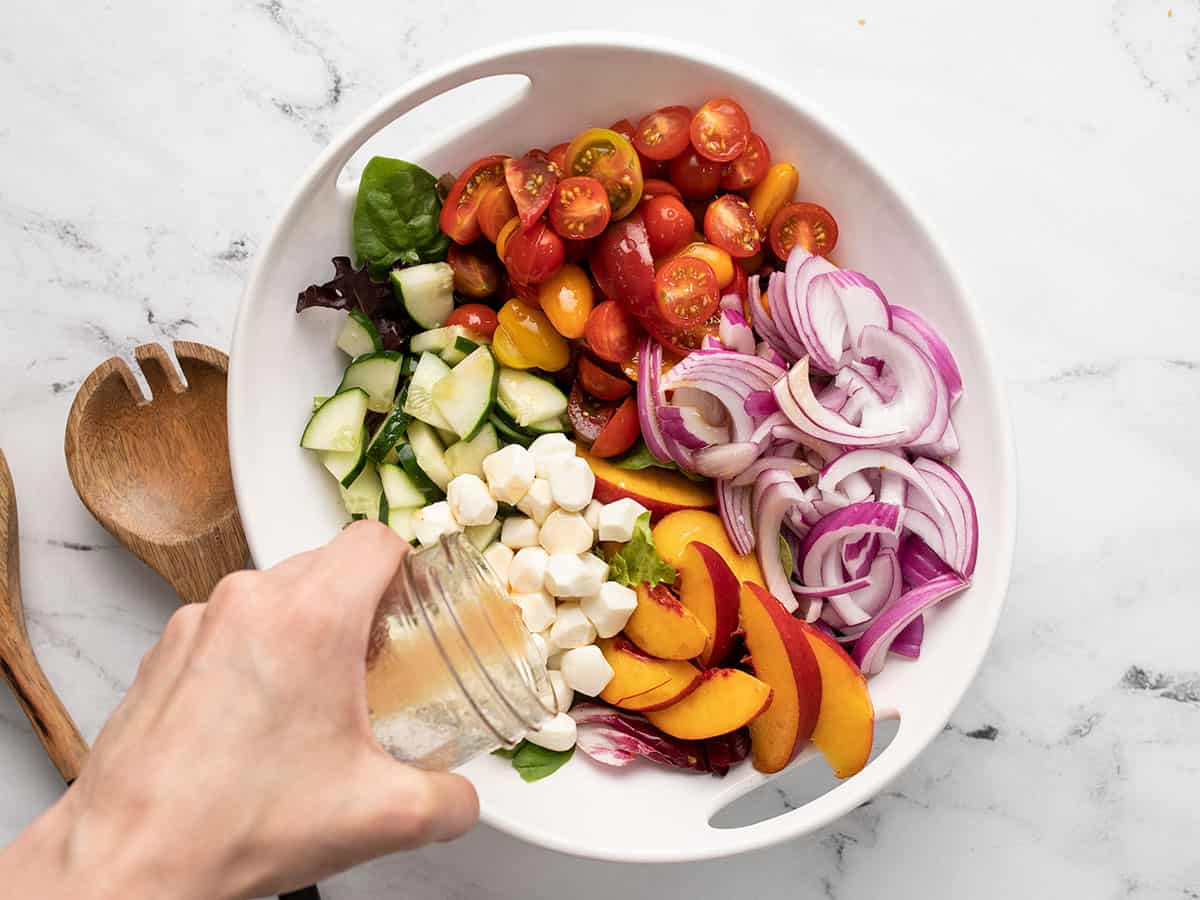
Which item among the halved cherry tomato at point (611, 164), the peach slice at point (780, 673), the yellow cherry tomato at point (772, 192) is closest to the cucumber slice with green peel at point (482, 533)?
the peach slice at point (780, 673)

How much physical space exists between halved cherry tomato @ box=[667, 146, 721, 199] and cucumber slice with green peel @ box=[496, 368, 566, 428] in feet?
1.20

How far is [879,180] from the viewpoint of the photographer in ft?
5.13

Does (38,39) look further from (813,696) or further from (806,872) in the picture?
(806,872)

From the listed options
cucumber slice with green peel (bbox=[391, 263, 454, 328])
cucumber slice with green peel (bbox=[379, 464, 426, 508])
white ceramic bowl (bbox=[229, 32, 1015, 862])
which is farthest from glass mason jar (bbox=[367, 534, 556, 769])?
cucumber slice with green peel (bbox=[391, 263, 454, 328])

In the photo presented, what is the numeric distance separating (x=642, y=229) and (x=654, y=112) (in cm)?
18

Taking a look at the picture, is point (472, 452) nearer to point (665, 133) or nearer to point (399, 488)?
point (399, 488)

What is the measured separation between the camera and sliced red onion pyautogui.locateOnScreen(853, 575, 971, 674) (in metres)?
1.61

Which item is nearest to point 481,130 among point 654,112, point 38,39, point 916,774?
point 654,112

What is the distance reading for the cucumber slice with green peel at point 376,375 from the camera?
1643 millimetres

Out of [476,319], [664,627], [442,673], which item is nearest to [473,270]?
[476,319]

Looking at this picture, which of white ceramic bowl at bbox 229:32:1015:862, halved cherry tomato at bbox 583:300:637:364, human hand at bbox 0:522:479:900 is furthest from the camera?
halved cherry tomato at bbox 583:300:637:364

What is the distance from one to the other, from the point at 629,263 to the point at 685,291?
9cm

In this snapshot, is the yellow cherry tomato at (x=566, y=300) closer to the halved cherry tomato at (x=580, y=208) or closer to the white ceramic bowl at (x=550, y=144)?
the halved cherry tomato at (x=580, y=208)

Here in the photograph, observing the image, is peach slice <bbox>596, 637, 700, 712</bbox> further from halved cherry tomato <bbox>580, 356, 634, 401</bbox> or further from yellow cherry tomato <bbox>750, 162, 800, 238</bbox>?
yellow cherry tomato <bbox>750, 162, 800, 238</bbox>
